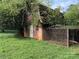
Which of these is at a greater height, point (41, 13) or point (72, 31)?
point (41, 13)

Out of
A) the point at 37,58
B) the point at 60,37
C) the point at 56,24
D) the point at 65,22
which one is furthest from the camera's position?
the point at 65,22

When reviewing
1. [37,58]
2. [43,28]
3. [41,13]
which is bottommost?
[37,58]

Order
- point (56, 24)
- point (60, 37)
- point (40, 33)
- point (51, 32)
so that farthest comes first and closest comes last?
point (56, 24), point (40, 33), point (51, 32), point (60, 37)

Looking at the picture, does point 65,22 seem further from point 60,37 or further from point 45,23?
point 60,37

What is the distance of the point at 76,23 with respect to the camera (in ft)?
84.4

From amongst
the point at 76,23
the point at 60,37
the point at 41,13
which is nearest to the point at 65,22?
the point at 76,23

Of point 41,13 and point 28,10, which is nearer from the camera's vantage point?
point 41,13

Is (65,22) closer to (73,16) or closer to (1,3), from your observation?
(73,16)

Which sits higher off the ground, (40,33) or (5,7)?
(5,7)

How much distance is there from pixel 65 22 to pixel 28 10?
550cm

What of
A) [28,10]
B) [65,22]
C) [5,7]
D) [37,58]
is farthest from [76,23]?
[37,58]

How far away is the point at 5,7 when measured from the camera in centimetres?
2273

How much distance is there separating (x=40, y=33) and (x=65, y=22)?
17.9 feet

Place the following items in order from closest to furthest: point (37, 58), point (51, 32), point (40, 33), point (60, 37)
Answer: point (37, 58) → point (60, 37) → point (51, 32) → point (40, 33)
